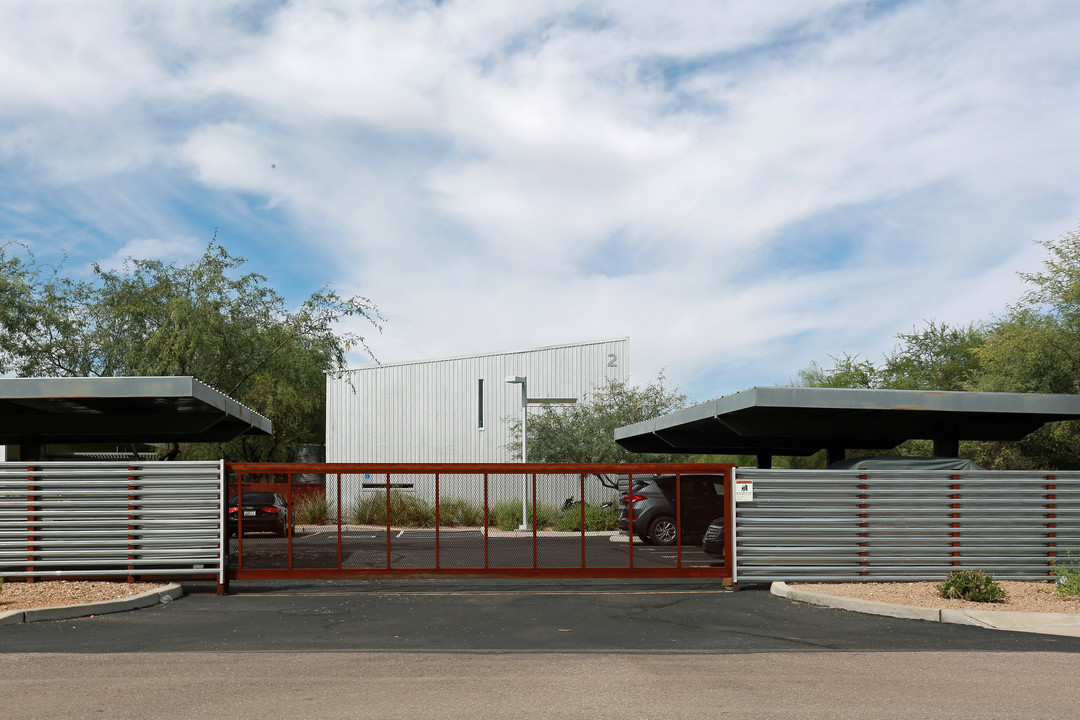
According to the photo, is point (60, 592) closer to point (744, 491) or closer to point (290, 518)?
point (290, 518)

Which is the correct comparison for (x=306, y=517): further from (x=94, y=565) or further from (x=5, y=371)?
(x=94, y=565)

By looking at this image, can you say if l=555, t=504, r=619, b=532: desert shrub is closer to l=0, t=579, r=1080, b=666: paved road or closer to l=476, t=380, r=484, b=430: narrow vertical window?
l=476, t=380, r=484, b=430: narrow vertical window

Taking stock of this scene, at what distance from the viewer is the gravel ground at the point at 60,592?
1300 centimetres

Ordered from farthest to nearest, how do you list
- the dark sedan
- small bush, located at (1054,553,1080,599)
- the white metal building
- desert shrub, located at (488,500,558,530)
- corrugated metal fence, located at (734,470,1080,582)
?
the white metal building → desert shrub, located at (488,500,558,530) → the dark sedan → corrugated metal fence, located at (734,470,1080,582) → small bush, located at (1054,553,1080,599)

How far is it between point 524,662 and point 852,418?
9739 millimetres

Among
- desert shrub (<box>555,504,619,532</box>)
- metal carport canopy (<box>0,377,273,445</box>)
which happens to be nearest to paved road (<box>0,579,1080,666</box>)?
metal carport canopy (<box>0,377,273,445</box>)

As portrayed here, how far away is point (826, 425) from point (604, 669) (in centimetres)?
1003

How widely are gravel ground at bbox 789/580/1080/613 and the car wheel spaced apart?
269 inches

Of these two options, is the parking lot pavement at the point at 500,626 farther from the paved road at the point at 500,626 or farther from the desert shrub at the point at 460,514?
the desert shrub at the point at 460,514

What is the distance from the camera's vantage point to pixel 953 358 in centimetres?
3759

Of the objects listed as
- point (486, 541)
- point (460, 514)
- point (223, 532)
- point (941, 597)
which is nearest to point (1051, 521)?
point (941, 597)

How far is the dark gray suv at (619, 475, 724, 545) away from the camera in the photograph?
19.1 m

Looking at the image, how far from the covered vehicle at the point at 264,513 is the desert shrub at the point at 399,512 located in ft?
9.61

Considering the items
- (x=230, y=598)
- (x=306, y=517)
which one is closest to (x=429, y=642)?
(x=230, y=598)
